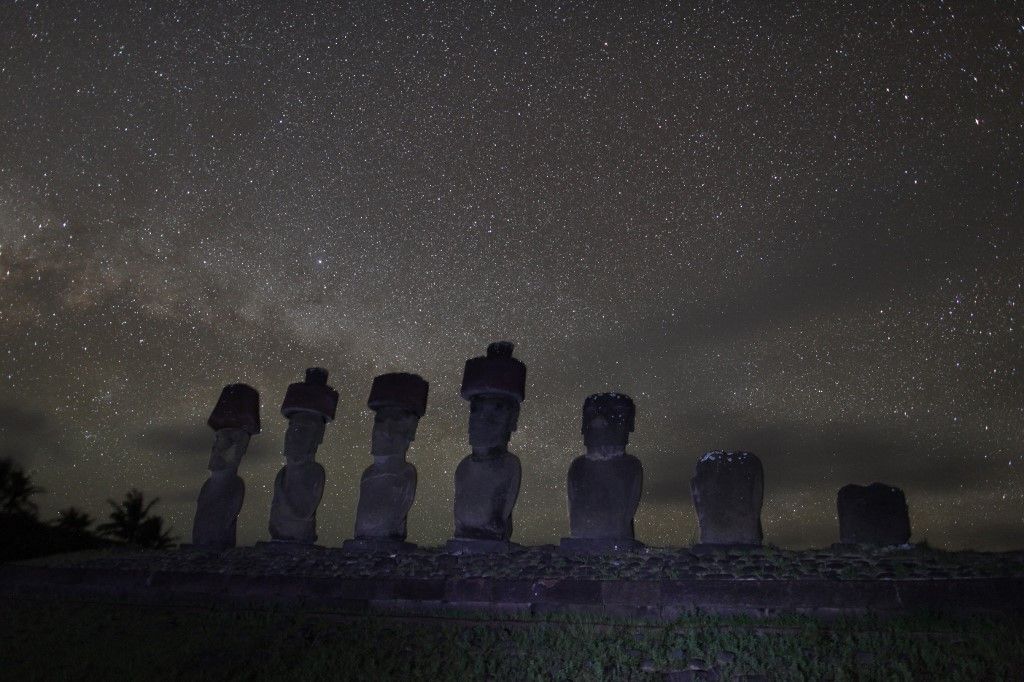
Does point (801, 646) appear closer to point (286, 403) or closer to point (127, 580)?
point (127, 580)

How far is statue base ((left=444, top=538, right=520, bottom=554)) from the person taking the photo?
1348 cm

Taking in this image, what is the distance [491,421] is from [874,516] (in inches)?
Result: 294

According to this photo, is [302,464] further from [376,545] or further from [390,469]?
[376,545]

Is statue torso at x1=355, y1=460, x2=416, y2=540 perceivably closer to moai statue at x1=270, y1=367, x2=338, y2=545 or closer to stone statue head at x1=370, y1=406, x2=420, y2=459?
stone statue head at x1=370, y1=406, x2=420, y2=459

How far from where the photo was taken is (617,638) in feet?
25.9

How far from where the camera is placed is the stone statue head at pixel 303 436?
17.1 m

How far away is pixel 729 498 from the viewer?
41.3 feet

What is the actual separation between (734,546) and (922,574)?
371 cm

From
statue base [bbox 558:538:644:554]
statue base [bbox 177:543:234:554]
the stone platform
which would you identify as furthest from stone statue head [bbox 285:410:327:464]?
statue base [bbox 558:538:644:554]

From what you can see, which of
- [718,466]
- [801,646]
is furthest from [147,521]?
[801,646]

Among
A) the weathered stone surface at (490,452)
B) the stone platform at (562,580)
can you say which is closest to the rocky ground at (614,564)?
the stone platform at (562,580)

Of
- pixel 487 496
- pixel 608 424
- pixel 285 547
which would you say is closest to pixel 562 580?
pixel 487 496

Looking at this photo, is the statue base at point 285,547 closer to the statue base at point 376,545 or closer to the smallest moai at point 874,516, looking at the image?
the statue base at point 376,545

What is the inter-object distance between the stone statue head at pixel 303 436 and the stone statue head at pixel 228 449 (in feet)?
4.24
